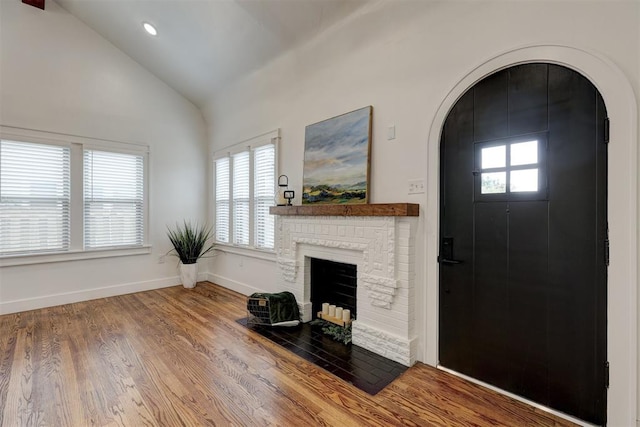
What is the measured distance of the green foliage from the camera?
2.99 meters

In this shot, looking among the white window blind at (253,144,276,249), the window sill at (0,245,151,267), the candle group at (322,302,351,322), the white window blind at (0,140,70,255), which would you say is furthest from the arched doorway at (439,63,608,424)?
the white window blind at (0,140,70,255)

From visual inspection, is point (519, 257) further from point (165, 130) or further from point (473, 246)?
point (165, 130)

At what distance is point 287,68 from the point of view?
3861mm

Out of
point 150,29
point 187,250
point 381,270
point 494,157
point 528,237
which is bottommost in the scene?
point 187,250

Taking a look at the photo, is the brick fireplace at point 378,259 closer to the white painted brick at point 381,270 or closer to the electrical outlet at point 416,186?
the white painted brick at point 381,270

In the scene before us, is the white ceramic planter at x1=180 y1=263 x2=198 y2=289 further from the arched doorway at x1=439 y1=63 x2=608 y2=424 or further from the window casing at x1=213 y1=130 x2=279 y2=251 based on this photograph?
the arched doorway at x1=439 y1=63 x2=608 y2=424

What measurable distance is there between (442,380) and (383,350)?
525 mm

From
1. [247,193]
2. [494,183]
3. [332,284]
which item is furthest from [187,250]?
[494,183]

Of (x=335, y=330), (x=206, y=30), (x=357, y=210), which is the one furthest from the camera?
(x=206, y=30)

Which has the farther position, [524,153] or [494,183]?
[494,183]

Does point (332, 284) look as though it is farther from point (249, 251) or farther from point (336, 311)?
point (249, 251)

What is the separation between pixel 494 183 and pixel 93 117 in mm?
5184

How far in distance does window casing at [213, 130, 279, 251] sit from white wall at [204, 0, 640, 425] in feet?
1.26

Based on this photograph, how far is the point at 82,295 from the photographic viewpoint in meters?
4.35
